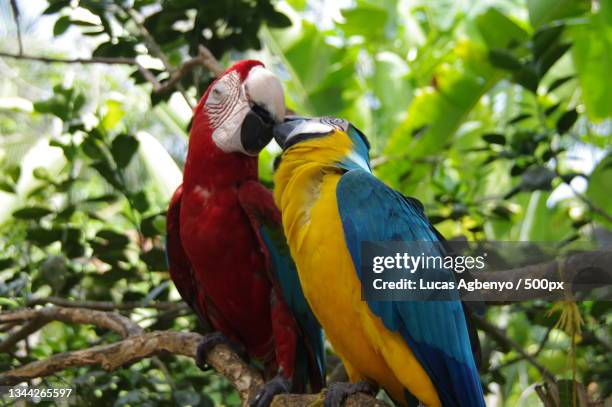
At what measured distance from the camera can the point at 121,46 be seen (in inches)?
98.7

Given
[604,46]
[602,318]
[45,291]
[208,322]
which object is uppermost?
[604,46]

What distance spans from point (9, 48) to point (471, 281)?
7949 mm

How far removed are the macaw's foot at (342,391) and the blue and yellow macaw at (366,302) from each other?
0.02 m

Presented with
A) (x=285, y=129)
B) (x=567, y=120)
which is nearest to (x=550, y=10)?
(x=567, y=120)

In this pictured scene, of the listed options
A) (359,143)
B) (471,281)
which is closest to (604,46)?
(359,143)

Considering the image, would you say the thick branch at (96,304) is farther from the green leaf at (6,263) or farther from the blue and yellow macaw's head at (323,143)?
the blue and yellow macaw's head at (323,143)

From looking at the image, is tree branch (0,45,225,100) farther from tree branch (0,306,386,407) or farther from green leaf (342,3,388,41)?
green leaf (342,3,388,41)

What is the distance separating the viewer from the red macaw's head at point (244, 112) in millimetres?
2090

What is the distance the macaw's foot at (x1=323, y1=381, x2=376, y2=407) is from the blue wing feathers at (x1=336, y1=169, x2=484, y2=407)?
0.55 ft

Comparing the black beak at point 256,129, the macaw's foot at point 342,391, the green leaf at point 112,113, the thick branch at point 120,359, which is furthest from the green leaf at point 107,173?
the macaw's foot at point 342,391

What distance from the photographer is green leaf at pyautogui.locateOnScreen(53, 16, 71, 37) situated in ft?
7.93

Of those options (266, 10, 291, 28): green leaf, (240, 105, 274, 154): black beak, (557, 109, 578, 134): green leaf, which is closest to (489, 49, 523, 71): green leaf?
(557, 109, 578, 134): green leaf

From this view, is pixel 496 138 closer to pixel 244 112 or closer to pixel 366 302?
pixel 244 112

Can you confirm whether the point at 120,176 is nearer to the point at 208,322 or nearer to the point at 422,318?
the point at 208,322
